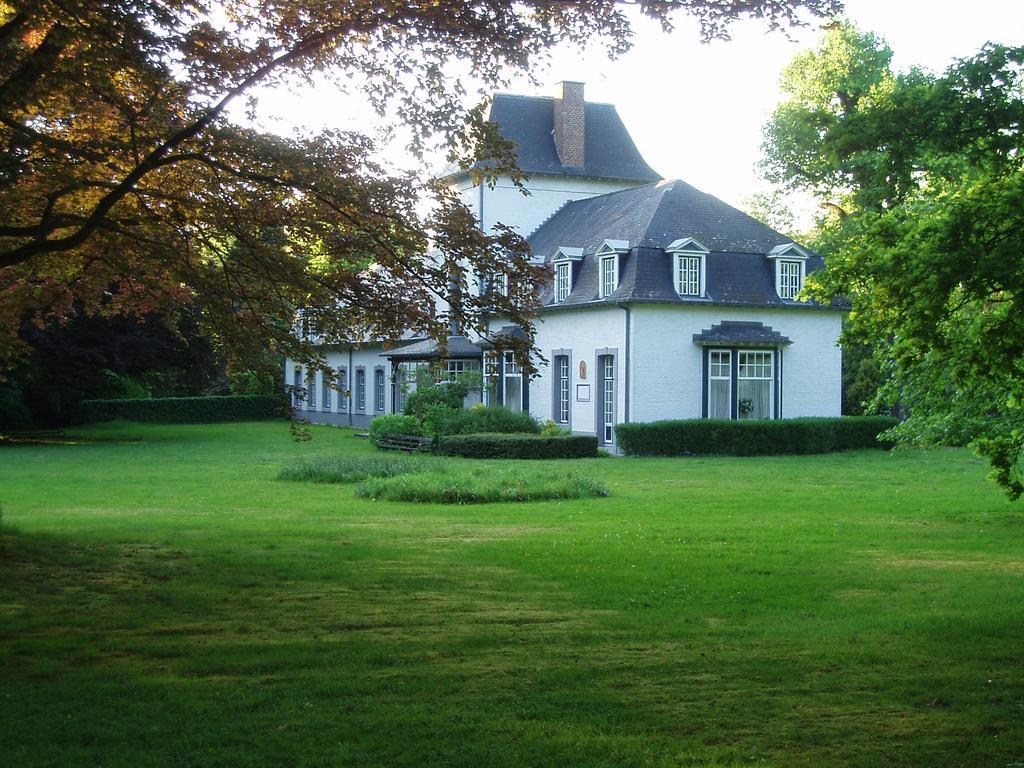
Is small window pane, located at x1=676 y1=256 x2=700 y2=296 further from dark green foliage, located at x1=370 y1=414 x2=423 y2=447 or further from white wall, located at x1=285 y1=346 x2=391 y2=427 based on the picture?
white wall, located at x1=285 y1=346 x2=391 y2=427

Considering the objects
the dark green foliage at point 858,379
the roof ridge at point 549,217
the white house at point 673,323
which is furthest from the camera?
the roof ridge at point 549,217

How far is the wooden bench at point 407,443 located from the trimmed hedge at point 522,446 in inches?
58.2

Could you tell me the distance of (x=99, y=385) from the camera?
38062 mm

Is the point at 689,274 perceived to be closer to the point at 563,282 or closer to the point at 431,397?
the point at 563,282

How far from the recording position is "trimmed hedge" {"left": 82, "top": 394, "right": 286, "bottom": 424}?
5272cm

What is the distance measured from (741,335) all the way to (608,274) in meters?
4.28

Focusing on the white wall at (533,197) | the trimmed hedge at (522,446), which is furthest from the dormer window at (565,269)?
the trimmed hedge at (522,446)

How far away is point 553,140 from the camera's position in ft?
137

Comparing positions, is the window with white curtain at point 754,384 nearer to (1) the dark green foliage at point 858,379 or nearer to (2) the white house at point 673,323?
(2) the white house at point 673,323

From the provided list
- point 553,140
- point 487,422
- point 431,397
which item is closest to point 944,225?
point 487,422

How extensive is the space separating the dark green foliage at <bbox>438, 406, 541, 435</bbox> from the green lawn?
52.5 feet

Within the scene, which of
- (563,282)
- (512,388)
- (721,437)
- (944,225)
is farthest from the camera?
(512,388)

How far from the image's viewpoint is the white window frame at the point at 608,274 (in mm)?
32812

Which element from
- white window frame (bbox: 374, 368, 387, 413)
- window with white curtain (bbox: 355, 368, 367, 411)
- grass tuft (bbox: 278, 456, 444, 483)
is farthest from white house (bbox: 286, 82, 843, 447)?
window with white curtain (bbox: 355, 368, 367, 411)
